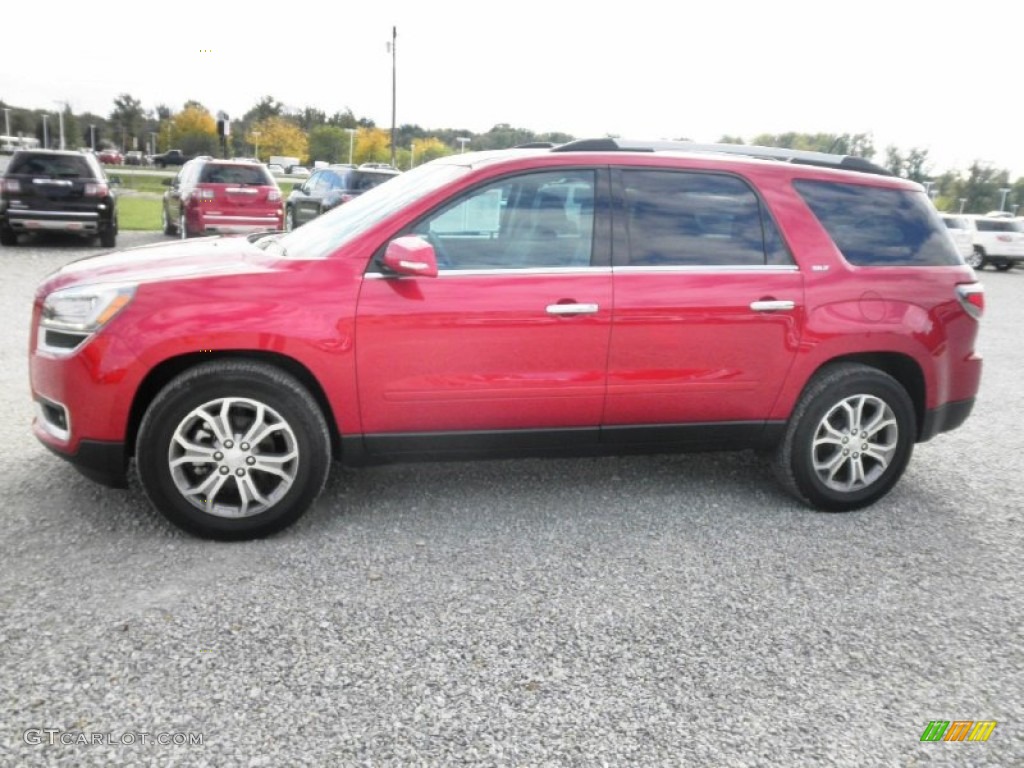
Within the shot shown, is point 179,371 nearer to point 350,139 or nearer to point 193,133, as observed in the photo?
point 350,139

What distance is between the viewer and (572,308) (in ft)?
13.3

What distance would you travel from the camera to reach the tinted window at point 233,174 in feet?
51.9

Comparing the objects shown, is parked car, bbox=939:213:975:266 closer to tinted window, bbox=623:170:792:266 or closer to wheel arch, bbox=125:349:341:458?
tinted window, bbox=623:170:792:266

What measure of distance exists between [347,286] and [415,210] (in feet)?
1.58

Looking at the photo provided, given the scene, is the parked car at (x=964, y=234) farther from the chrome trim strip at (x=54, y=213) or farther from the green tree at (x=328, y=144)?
the green tree at (x=328, y=144)

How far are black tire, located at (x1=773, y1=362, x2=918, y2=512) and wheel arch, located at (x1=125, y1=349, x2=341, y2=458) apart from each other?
2.36m

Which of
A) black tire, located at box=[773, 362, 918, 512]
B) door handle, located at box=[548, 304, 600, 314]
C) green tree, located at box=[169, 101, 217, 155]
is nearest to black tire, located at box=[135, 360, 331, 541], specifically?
door handle, located at box=[548, 304, 600, 314]

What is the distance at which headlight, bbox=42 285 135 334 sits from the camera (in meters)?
3.68

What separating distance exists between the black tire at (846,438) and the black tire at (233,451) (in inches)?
93.1

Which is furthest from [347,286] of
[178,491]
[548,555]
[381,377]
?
[548,555]

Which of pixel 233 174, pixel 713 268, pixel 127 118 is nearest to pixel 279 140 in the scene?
pixel 127 118

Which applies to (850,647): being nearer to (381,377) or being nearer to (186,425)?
(381,377)

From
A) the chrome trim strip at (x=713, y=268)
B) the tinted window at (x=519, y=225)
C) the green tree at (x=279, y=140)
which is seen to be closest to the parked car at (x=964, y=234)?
the chrome trim strip at (x=713, y=268)

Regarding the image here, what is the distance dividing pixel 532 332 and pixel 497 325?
17 cm
